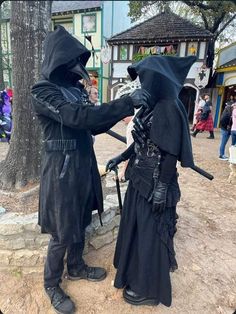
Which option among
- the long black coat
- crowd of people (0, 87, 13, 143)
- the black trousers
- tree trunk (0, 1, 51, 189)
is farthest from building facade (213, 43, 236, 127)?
→ the black trousers

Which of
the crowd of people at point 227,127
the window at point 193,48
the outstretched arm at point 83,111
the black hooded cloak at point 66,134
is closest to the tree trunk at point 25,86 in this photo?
the black hooded cloak at point 66,134

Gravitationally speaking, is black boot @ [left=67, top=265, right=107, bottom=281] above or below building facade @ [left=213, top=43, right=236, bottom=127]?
below

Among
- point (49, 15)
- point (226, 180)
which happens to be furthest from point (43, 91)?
point (226, 180)

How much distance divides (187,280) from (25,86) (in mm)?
2355

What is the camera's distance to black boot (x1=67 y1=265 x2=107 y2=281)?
6.86ft

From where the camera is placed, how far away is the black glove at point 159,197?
5.30 ft

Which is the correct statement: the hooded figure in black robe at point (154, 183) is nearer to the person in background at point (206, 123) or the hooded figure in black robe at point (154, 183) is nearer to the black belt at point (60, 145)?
the black belt at point (60, 145)

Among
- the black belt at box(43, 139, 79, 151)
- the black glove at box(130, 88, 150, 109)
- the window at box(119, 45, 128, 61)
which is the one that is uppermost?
the window at box(119, 45, 128, 61)

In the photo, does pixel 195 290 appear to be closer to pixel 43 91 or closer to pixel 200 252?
pixel 200 252

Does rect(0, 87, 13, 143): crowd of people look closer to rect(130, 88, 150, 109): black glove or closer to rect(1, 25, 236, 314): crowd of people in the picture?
rect(1, 25, 236, 314): crowd of people

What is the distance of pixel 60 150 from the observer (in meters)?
1.63

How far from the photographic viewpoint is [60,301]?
181cm

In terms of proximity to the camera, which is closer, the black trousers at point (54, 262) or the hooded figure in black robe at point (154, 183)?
the hooded figure in black robe at point (154, 183)

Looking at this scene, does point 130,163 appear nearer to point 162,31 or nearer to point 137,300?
point 137,300
